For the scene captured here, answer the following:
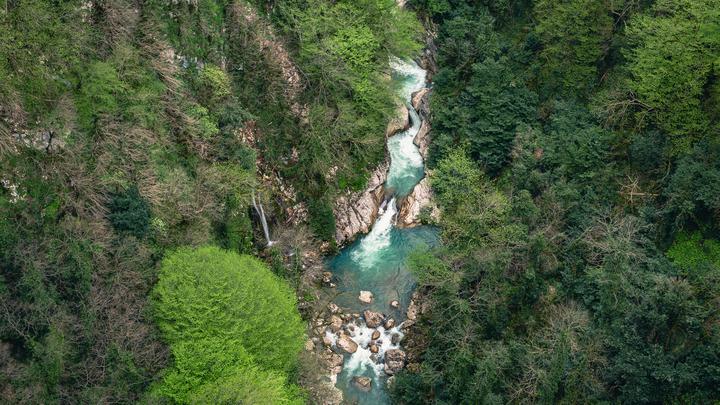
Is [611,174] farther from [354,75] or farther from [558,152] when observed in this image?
[354,75]

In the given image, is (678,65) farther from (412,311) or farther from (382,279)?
(382,279)

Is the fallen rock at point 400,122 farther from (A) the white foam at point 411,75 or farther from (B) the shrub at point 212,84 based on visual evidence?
(B) the shrub at point 212,84

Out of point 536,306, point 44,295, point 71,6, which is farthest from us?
point 536,306

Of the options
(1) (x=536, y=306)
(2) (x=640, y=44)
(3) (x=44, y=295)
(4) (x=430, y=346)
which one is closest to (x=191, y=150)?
(3) (x=44, y=295)

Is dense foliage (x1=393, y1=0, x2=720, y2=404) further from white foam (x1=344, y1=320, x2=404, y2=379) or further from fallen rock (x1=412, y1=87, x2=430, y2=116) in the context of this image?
fallen rock (x1=412, y1=87, x2=430, y2=116)

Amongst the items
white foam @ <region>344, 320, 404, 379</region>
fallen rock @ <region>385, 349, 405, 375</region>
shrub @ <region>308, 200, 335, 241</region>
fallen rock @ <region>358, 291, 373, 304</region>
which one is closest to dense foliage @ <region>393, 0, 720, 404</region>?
fallen rock @ <region>385, 349, 405, 375</region>
